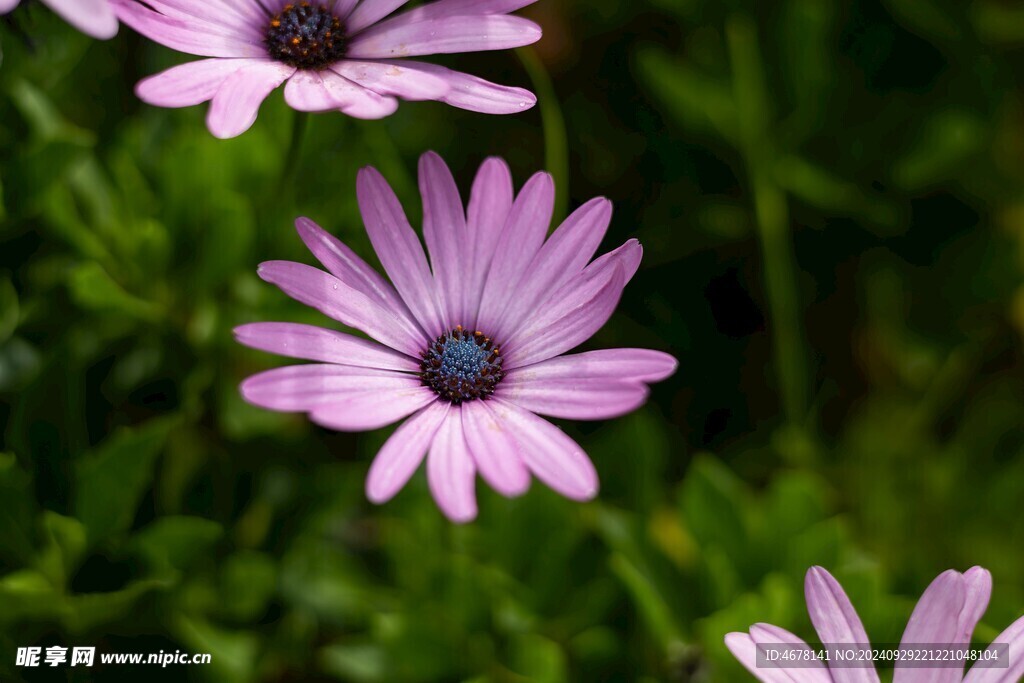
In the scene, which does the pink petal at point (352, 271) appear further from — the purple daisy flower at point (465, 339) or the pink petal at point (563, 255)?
the pink petal at point (563, 255)

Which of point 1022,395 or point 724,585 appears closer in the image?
point 724,585

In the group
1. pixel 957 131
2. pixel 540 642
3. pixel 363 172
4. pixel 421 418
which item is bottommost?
pixel 540 642

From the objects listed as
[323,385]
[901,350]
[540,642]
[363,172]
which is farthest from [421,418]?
[901,350]

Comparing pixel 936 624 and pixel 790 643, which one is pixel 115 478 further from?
pixel 936 624

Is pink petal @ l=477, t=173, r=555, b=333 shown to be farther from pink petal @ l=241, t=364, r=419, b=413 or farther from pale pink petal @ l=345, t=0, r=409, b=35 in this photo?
pale pink petal @ l=345, t=0, r=409, b=35

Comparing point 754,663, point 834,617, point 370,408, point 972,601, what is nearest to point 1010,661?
point 972,601

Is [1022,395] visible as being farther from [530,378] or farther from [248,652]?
[248,652]

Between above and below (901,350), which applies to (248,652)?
below
